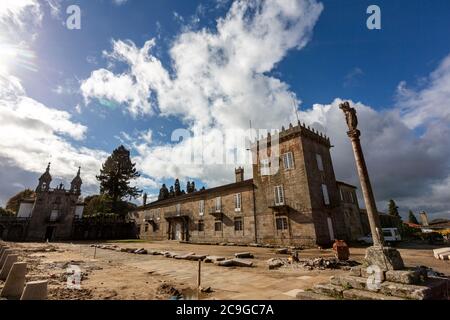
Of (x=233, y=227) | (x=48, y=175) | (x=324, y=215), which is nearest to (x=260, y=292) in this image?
(x=324, y=215)

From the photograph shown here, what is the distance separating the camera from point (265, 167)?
25.1 metres

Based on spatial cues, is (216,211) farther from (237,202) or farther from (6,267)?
(6,267)

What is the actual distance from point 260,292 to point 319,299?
1.49 meters

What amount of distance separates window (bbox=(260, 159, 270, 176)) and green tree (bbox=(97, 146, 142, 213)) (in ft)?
125

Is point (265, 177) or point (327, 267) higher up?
point (265, 177)

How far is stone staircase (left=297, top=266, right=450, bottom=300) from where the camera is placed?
4508 mm

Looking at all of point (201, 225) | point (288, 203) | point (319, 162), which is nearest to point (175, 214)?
point (201, 225)

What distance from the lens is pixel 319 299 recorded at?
4.73 m

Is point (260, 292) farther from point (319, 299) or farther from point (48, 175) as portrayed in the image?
point (48, 175)

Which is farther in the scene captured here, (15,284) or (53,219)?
(53,219)

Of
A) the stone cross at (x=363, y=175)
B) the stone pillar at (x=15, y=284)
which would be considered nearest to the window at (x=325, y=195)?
the stone cross at (x=363, y=175)

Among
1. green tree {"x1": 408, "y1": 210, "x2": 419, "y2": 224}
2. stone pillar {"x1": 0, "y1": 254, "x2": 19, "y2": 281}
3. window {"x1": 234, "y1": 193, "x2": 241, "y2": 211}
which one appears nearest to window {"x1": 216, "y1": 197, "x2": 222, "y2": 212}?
window {"x1": 234, "y1": 193, "x2": 241, "y2": 211}

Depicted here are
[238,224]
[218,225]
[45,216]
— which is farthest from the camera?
[45,216]

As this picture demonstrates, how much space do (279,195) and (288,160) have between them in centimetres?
376
